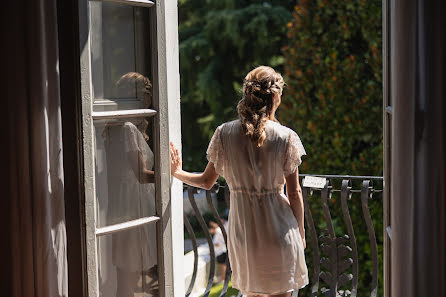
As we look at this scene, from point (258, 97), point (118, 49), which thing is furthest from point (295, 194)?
point (118, 49)

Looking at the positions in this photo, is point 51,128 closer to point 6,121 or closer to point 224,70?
point 6,121

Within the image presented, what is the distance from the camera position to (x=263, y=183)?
2715mm

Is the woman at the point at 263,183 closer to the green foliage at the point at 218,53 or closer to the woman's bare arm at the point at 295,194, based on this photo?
the woman's bare arm at the point at 295,194

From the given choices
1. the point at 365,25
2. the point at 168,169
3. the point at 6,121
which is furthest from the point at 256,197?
the point at 365,25

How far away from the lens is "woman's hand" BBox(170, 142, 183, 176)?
2826 millimetres

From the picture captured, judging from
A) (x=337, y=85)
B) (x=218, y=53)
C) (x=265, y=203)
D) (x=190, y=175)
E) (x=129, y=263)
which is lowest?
(x=129, y=263)

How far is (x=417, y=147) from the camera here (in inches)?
83.4

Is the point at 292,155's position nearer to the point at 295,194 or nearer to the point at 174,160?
the point at 295,194

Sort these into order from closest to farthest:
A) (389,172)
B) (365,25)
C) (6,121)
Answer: (6,121), (389,172), (365,25)

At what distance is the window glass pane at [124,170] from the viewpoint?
2545 mm

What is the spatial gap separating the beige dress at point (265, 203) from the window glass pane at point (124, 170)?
0.33m

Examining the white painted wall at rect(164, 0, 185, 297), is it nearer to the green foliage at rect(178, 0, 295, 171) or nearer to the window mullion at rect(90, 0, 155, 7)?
the window mullion at rect(90, 0, 155, 7)

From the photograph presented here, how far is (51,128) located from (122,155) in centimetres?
35

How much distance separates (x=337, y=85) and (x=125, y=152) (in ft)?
10.5
